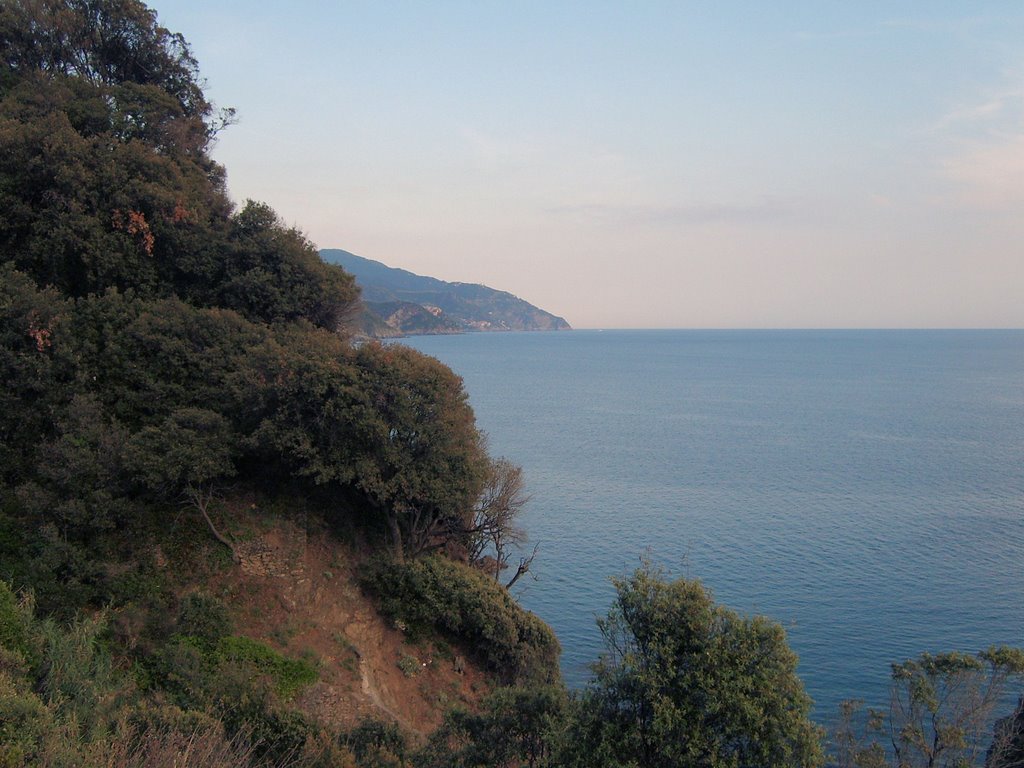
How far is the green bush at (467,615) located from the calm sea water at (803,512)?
408cm

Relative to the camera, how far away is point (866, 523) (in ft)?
144

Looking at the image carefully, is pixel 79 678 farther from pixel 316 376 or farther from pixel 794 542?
pixel 794 542

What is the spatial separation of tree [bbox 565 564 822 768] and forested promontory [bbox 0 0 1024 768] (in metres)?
0.05

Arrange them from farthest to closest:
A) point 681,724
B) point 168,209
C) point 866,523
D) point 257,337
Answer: point 866,523 → point 168,209 → point 257,337 → point 681,724

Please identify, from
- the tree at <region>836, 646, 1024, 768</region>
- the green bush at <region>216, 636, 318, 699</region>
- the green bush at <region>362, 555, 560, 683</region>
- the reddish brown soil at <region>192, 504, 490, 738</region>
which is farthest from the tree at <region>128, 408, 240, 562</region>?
the tree at <region>836, 646, 1024, 768</region>

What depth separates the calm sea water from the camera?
30891 mm

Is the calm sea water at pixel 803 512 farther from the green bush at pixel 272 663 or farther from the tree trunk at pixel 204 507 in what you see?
the tree trunk at pixel 204 507

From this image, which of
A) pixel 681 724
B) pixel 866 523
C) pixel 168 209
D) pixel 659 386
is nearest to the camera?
pixel 681 724

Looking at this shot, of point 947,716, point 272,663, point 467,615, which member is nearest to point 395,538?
point 467,615

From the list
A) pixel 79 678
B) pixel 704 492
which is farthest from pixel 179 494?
pixel 704 492

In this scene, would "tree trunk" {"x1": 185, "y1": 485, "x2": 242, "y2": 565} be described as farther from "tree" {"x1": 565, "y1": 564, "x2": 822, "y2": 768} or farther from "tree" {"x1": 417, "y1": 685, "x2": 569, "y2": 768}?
"tree" {"x1": 565, "y1": 564, "x2": 822, "y2": 768}

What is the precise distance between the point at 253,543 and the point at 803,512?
35740mm

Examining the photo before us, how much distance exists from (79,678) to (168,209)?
20727 millimetres

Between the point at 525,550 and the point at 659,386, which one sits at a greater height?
the point at 659,386
